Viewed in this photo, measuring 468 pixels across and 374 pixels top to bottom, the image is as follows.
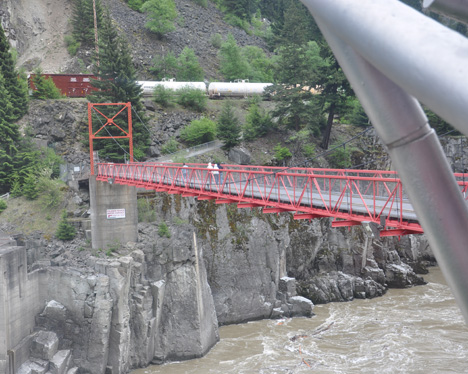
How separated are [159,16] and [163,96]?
59.8 feet

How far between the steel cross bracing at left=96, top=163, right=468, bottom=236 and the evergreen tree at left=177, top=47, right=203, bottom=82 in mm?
28020

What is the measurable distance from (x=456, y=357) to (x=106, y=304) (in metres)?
14.0

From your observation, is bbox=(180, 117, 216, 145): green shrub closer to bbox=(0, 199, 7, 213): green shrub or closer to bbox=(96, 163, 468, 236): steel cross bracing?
bbox=(96, 163, 468, 236): steel cross bracing

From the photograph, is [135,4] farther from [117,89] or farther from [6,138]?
[6,138]

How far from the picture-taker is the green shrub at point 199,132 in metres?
37.8

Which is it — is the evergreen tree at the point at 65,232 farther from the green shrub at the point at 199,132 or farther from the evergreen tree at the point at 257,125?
the evergreen tree at the point at 257,125

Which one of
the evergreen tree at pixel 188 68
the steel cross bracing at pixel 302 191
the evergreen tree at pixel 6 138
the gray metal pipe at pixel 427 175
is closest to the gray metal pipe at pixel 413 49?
the gray metal pipe at pixel 427 175

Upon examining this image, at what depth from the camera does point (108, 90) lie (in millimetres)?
37188

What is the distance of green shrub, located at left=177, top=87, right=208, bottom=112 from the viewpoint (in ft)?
141

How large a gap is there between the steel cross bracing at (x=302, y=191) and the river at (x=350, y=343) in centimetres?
643

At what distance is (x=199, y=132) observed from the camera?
37.8 m

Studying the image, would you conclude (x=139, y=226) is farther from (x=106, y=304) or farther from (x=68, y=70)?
(x=68, y=70)

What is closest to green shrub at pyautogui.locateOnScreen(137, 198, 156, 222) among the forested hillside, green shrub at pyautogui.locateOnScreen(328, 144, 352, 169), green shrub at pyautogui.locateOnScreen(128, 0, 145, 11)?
the forested hillside

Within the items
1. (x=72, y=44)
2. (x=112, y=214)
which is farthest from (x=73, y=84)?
(x=112, y=214)
